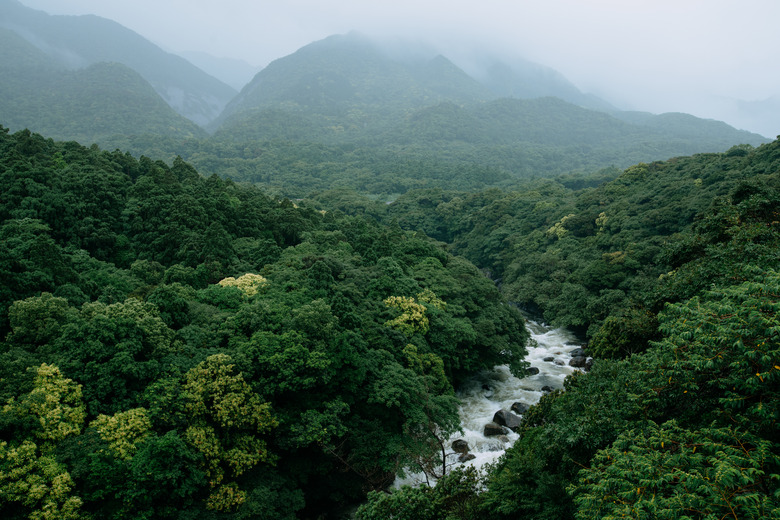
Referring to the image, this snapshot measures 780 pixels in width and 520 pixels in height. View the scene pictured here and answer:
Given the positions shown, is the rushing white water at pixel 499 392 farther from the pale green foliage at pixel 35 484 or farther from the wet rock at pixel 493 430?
the pale green foliage at pixel 35 484

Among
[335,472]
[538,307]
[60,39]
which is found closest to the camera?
[335,472]

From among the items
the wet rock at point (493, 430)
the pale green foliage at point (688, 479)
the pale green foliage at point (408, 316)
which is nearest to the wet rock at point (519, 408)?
the wet rock at point (493, 430)

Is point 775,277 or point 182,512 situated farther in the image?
point 182,512

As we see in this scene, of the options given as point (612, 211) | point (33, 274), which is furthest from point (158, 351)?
point (612, 211)

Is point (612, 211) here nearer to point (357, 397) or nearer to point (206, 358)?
point (357, 397)

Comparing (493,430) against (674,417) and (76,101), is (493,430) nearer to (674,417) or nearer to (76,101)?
(674,417)

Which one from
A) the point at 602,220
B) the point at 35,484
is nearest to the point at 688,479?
the point at 35,484
